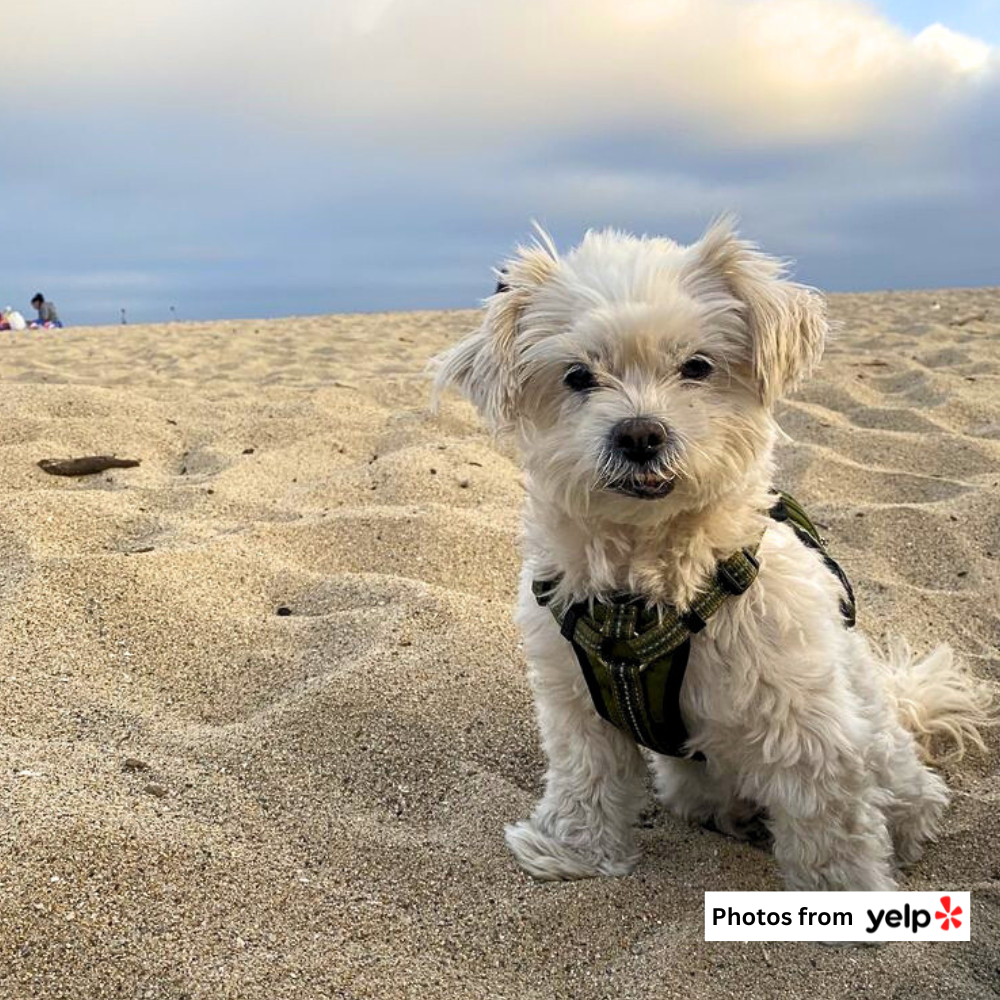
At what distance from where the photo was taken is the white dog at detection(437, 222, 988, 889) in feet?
7.50

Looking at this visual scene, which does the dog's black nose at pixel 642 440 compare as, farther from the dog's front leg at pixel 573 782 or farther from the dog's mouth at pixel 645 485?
the dog's front leg at pixel 573 782

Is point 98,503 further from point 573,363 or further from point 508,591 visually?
point 573,363

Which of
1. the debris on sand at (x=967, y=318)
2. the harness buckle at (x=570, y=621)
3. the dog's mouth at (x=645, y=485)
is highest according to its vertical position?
the dog's mouth at (x=645, y=485)

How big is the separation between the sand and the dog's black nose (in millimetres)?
1046

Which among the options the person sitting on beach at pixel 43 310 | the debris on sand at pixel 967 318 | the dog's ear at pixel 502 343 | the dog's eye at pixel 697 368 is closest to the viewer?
the dog's eye at pixel 697 368

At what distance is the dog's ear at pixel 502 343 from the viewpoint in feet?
8.09

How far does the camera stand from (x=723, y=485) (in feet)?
7.57

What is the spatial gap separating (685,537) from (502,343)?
63 centimetres

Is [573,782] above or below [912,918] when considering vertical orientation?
above

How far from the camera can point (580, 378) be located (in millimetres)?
2381

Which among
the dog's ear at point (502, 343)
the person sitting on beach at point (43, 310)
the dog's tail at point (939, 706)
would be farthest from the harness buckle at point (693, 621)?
the person sitting on beach at point (43, 310)

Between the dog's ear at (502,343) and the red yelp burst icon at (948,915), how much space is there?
1483 millimetres
